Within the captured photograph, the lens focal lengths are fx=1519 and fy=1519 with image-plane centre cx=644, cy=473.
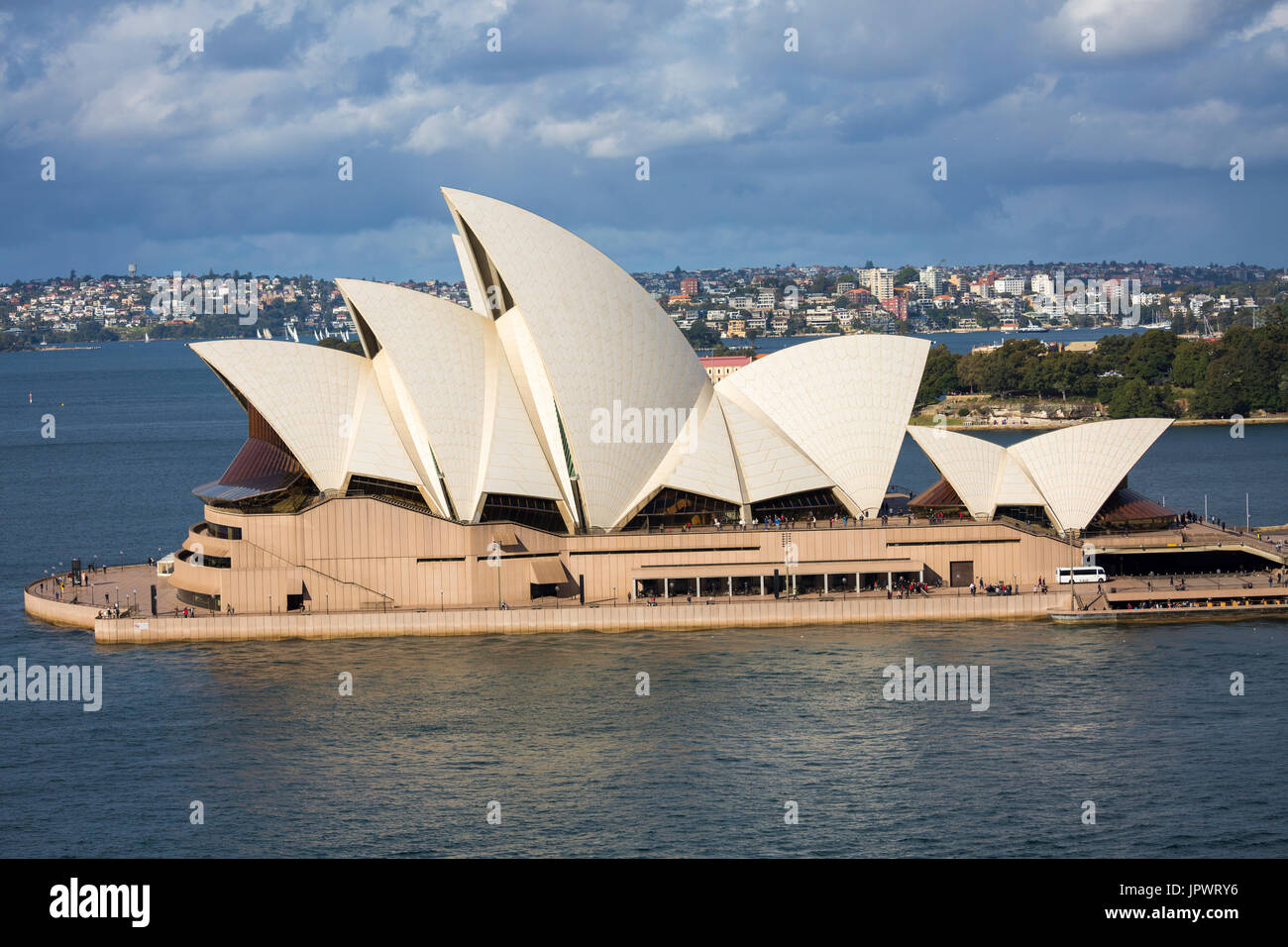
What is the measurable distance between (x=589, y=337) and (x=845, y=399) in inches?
394

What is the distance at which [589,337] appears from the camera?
5066 centimetres

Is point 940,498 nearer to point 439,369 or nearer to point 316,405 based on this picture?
point 439,369

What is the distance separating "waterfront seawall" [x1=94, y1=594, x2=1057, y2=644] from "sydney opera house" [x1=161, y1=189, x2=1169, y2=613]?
131cm

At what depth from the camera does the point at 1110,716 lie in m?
37.4

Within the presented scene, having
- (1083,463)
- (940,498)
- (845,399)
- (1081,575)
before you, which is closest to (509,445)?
(845,399)

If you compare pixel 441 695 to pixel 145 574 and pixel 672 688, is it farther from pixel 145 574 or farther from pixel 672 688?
pixel 145 574

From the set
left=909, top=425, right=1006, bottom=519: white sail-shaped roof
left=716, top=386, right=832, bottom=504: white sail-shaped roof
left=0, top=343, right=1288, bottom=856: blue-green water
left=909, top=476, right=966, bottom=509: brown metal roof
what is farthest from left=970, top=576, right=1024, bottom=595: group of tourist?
left=716, top=386, right=832, bottom=504: white sail-shaped roof

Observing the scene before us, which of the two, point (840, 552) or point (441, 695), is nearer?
point (441, 695)

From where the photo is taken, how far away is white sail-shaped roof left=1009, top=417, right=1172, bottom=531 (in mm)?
53000

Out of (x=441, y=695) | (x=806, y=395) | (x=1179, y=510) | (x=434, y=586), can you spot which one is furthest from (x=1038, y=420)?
(x=441, y=695)

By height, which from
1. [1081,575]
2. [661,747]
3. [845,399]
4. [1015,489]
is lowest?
[661,747]

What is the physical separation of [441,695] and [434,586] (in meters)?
9.75

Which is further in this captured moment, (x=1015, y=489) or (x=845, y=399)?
(x=845, y=399)

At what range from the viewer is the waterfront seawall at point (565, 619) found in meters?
48.4
